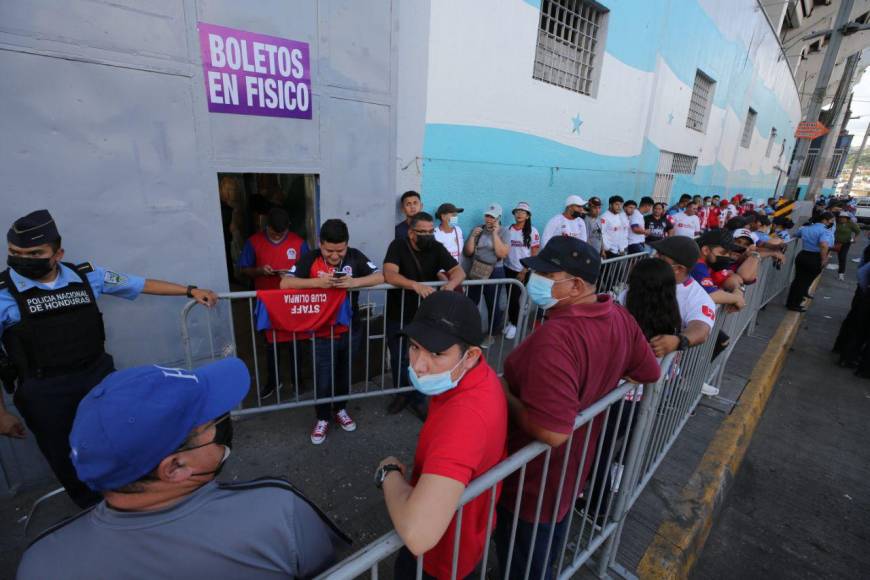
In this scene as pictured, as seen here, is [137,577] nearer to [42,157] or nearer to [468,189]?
[42,157]

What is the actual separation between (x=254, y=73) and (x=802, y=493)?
6.22 metres

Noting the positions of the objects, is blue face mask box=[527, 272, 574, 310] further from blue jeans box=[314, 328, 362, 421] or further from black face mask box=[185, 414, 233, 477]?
blue jeans box=[314, 328, 362, 421]

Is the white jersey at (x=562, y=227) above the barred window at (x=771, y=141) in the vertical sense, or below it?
below

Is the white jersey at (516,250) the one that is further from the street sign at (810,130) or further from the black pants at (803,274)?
the street sign at (810,130)

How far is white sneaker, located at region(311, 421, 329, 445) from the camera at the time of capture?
351 cm

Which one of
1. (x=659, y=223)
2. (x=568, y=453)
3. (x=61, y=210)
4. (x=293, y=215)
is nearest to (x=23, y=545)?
(x=61, y=210)

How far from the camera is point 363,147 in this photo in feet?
14.3

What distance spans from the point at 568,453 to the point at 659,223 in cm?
910

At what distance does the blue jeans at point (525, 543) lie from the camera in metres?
2.01

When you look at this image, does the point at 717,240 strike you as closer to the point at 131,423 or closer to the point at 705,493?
the point at 705,493

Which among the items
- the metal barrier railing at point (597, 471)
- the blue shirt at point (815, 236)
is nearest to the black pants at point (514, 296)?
the metal barrier railing at point (597, 471)

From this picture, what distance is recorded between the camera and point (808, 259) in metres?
7.71

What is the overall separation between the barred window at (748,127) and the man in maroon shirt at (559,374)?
68.1ft

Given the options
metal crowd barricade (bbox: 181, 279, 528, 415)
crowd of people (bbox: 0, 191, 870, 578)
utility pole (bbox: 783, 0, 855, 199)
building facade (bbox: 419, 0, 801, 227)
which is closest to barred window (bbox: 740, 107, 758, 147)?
utility pole (bbox: 783, 0, 855, 199)
